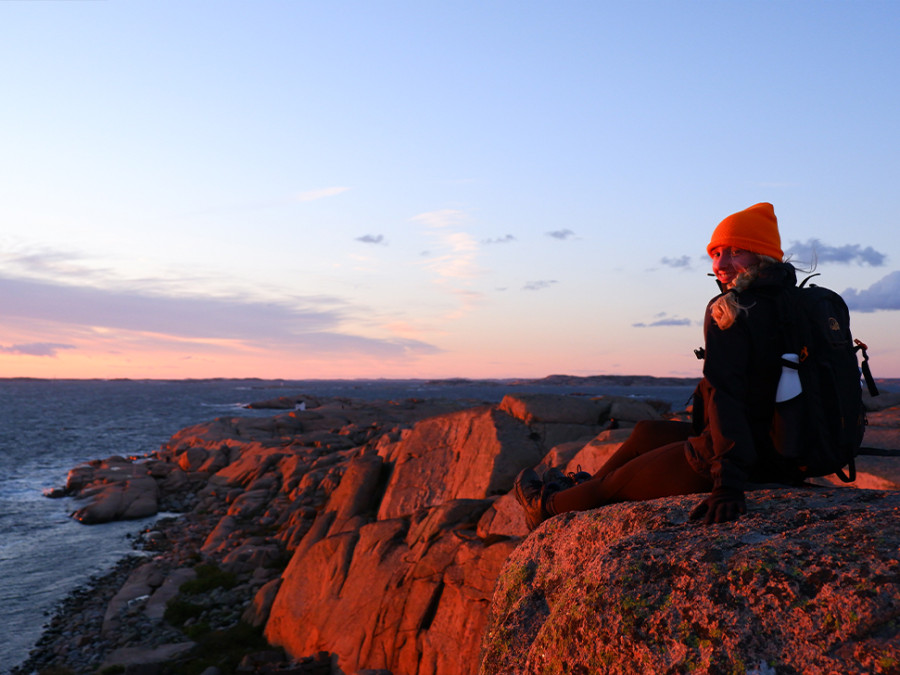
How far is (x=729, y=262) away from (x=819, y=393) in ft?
3.33

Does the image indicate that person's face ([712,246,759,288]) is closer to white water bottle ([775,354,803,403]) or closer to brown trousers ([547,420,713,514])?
white water bottle ([775,354,803,403])

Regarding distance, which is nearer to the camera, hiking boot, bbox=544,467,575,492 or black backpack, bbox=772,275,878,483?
black backpack, bbox=772,275,878,483

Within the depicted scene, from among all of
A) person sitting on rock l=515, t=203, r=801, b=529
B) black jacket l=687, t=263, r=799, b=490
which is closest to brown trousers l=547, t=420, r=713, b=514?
person sitting on rock l=515, t=203, r=801, b=529

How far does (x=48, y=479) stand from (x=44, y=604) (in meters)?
24.5

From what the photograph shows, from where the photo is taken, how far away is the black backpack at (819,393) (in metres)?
3.73

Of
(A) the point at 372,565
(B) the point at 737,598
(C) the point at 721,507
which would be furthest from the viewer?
(A) the point at 372,565

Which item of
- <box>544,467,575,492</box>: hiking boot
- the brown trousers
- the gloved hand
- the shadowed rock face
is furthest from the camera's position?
<box>544,467,575,492</box>: hiking boot

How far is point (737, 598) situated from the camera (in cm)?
292

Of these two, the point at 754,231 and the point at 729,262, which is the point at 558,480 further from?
the point at 754,231

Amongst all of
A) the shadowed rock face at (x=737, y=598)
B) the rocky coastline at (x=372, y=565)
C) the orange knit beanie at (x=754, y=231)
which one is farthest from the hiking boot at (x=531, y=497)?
the orange knit beanie at (x=754, y=231)

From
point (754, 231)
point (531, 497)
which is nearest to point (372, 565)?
point (531, 497)

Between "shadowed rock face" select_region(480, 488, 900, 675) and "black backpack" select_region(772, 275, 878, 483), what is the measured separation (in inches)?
12.1

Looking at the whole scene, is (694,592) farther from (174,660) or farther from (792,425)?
(174,660)

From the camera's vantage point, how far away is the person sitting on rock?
12.3ft
